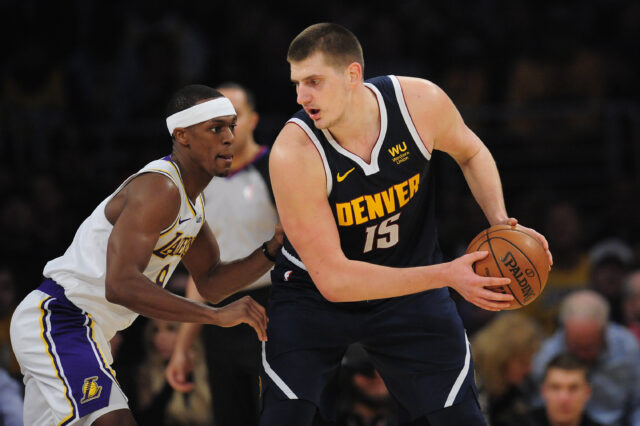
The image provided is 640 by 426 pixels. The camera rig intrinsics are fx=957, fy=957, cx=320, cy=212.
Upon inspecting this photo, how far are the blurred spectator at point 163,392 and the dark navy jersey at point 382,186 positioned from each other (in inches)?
99.4

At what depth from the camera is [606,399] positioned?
640 centimetres

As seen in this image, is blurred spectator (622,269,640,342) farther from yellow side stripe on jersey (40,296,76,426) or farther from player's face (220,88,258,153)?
yellow side stripe on jersey (40,296,76,426)

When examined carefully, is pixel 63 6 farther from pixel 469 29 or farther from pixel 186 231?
pixel 186 231

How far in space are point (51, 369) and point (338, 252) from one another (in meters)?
1.26

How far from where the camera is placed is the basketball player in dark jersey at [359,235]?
3855 millimetres

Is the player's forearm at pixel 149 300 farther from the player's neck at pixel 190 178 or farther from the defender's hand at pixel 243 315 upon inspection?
the player's neck at pixel 190 178

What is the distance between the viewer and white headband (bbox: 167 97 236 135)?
4223 mm

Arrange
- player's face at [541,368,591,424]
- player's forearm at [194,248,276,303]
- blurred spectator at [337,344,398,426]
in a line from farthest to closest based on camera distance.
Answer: blurred spectator at [337,344,398,426], player's face at [541,368,591,424], player's forearm at [194,248,276,303]

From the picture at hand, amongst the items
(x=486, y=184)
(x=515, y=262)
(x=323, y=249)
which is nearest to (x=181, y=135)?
(x=323, y=249)

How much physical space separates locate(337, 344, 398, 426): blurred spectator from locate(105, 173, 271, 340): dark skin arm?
2.22 m

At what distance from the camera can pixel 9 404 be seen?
556 centimetres

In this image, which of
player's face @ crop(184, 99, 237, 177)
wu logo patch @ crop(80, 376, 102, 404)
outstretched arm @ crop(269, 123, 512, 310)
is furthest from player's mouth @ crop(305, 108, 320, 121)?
wu logo patch @ crop(80, 376, 102, 404)

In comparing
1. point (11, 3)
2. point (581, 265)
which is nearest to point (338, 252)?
point (581, 265)

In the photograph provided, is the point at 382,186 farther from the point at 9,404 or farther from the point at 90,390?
the point at 9,404
